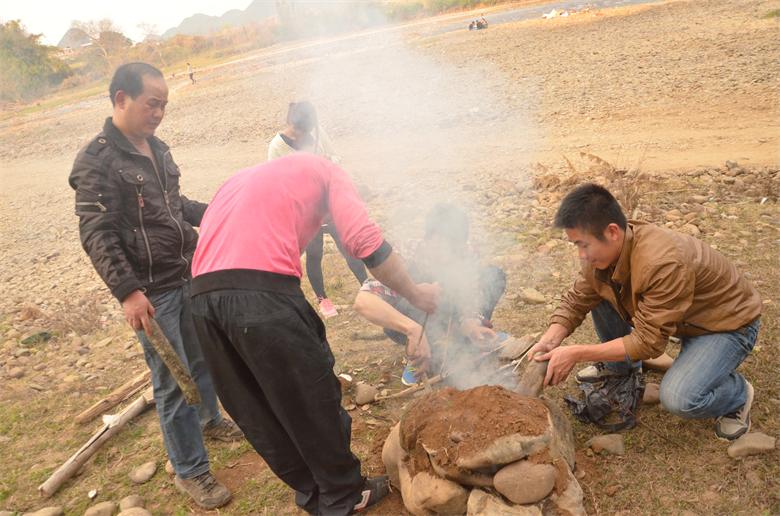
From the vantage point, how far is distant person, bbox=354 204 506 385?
10.7ft

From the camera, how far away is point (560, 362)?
8.18 feet

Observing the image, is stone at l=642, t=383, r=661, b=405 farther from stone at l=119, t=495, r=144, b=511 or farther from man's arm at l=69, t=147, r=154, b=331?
stone at l=119, t=495, r=144, b=511

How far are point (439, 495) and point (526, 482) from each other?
14.4 inches

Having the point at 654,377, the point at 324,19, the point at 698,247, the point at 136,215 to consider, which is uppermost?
the point at 324,19

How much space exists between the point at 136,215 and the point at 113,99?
1.77 ft

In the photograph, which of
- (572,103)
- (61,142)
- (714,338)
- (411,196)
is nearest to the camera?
(714,338)

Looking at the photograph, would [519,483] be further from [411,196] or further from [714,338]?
[411,196]

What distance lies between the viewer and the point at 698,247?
2303 mm

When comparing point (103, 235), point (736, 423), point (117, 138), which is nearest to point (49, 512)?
point (103, 235)

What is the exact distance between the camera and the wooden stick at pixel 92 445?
3.03m

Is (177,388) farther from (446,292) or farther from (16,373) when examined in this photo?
(16,373)

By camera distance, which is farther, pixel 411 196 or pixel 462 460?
pixel 411 196

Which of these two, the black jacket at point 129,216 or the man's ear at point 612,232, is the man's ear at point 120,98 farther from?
the man's ear at point 612,232

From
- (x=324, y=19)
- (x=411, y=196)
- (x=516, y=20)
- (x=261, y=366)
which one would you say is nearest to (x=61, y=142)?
(x=324, y=19)
